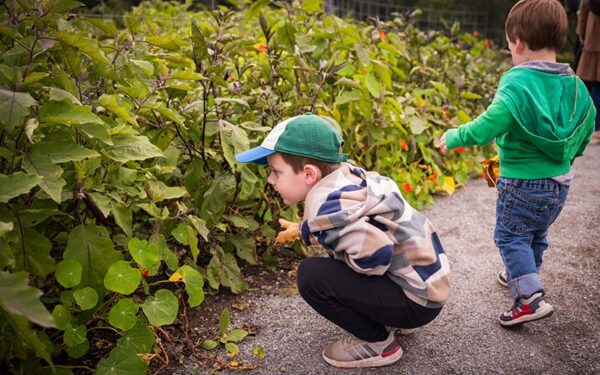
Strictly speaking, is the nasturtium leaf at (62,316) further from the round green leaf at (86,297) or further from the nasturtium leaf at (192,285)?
the nasturtium leaf at (192,285)

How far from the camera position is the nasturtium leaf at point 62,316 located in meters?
1.80

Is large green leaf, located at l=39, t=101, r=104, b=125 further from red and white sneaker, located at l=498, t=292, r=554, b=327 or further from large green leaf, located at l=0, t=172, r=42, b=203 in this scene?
red and white sneaker, located at l=498, t=292, r=554, b=327

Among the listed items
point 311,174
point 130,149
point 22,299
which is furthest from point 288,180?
point 22,299

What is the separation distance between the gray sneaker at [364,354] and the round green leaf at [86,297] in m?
0.83

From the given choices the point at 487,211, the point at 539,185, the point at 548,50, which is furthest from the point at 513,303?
the point at 487,211

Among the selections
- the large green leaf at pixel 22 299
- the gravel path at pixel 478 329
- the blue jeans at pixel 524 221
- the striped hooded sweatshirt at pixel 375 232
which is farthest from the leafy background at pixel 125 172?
the blue jeans at pixel 524 221

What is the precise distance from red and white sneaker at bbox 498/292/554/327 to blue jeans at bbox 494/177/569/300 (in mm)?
23

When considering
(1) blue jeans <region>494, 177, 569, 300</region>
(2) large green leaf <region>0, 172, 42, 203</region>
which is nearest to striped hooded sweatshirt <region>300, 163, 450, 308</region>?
(1) blue jeans <region>494, 177, 569, 300</region>

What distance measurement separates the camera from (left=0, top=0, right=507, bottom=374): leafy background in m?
1.61

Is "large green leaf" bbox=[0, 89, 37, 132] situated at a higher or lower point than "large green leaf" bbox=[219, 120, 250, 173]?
higher

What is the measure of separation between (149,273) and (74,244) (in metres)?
0.38

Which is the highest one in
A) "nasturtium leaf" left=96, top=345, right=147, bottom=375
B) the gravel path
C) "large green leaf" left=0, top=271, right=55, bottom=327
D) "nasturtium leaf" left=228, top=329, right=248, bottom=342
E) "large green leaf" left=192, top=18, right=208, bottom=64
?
"large green leaf" left=192, top=18, right=208, bottom=64

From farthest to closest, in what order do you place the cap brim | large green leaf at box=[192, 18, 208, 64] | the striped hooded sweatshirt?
large green leaf at box=[192, 18, 208, 64]
the cap brim
the striped hooded sweatshirt

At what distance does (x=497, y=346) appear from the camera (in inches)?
85.5
